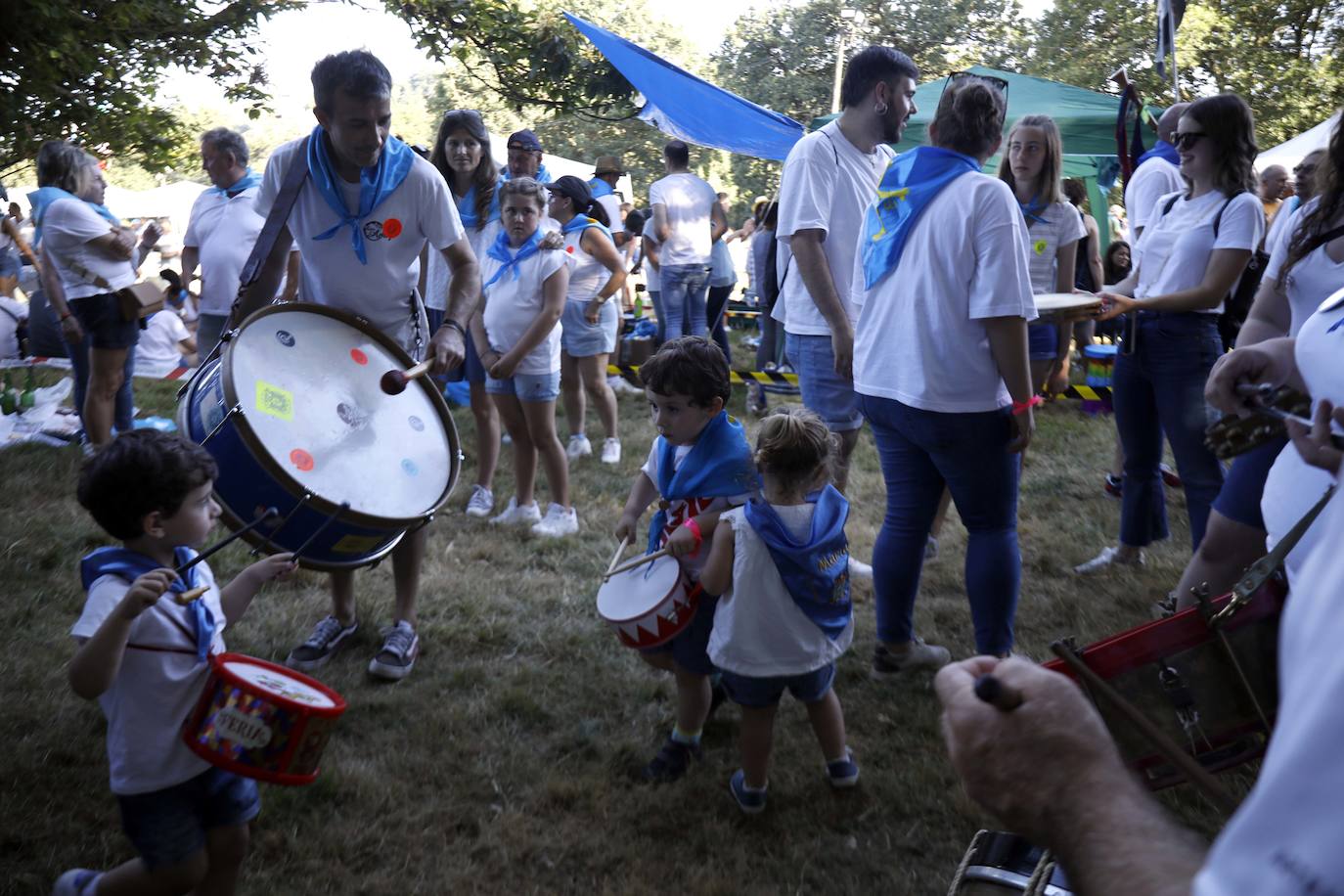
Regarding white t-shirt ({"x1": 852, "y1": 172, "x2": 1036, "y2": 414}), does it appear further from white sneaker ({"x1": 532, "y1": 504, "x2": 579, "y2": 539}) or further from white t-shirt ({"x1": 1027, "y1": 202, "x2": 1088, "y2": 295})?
white sneaker ({"x1": 532, "y1": 504, "x2": 579, "y2": 539})

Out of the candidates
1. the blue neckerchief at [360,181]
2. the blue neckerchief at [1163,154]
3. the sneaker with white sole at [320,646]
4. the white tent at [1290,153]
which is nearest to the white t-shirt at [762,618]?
the blue neckerchief at [360,181]

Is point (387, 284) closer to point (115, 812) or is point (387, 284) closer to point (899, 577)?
point (115, 812)

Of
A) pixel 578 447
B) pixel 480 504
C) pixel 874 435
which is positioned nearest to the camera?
pixel 874 435

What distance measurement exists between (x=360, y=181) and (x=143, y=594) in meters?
1.71

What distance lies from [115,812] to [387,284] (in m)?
1.76

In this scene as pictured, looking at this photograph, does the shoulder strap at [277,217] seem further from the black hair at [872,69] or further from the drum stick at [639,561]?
the black hair at [872,69]

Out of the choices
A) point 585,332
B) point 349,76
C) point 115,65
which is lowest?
point 585,332

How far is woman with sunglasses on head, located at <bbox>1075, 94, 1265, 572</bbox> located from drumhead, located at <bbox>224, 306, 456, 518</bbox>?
8.95ft

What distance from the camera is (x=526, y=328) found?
5.25 m

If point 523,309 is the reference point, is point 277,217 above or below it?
above

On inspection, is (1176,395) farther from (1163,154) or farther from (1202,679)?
(1202,679)

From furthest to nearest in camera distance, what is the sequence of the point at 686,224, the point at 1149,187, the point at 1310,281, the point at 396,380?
the point at 686,224 < the point at 1149,187 < the point at 396,380 < the point at 1310,281

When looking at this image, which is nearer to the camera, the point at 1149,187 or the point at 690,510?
the point at 690,510

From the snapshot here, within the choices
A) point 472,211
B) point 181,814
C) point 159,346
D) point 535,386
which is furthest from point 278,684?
point 159,346
